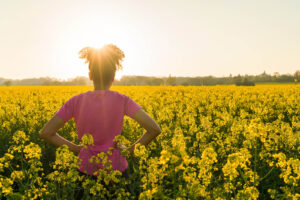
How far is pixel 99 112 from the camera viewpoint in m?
2.60

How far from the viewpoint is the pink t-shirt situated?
8.51 ft

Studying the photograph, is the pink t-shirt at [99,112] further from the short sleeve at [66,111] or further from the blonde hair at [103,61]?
the blonde hair at [103,61]

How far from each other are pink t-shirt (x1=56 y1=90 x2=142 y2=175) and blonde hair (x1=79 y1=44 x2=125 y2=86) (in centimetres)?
15

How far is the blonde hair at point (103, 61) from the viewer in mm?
2555

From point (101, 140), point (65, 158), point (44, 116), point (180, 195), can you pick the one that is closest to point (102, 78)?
point (101, 140)

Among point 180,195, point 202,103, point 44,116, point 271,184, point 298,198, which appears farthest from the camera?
point 202,103

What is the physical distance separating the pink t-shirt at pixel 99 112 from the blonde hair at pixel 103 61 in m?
0.15

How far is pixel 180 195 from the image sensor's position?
1.75 metres

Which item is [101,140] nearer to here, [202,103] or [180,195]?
[180,195]

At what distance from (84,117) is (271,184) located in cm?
298

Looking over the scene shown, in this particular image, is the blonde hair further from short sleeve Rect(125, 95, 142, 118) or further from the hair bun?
short sleeve Rect(125, 95, 142, 118)

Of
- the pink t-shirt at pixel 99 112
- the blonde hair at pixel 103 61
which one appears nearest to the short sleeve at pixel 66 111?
the pink t-shirt at pixel 99 112

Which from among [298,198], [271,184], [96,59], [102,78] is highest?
[96,59]

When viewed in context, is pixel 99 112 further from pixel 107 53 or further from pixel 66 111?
pixel 107 53
